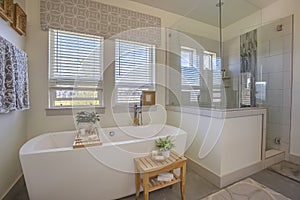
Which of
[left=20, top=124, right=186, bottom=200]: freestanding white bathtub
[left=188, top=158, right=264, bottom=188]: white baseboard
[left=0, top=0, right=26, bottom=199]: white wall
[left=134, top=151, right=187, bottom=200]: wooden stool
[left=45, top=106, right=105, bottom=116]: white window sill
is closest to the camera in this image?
[left=20, top=124, right=186, bottom=200]: freestanding white bathtub

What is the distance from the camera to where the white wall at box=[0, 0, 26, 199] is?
5.43ft

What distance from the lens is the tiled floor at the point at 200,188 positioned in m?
1.78

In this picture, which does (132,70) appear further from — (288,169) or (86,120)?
(288,169)

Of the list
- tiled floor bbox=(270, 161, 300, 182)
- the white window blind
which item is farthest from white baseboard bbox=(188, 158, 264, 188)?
the white window blind

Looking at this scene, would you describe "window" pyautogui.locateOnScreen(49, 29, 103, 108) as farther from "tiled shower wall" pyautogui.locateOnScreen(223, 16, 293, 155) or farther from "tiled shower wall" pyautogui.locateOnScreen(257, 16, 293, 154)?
"tiled shower wall" pyautogui.locateOnScreen(257, 16, 293, 154)

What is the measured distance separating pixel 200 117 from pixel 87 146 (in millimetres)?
1618

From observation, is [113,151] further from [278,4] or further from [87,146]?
[278,4]

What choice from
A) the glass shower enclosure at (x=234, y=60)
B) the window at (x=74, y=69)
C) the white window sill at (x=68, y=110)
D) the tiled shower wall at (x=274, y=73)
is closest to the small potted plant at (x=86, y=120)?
the white window sill at (x=68, y=110)

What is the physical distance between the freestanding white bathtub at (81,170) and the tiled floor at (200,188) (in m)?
0.33

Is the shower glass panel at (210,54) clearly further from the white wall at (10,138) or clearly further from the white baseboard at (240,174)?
the white wall at (10,138)

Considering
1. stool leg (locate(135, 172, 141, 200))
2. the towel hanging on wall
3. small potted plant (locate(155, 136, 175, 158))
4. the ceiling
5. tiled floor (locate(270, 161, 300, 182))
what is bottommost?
tiled floor (locate(270, 161, 300, 182))

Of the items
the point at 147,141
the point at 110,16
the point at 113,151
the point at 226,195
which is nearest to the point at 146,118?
the point at 147,141

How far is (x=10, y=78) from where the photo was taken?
5.16 feet

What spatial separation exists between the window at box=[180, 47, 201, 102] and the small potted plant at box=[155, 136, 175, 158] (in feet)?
4.50
